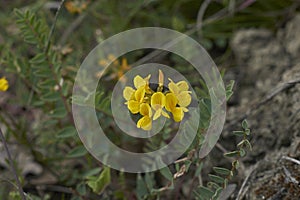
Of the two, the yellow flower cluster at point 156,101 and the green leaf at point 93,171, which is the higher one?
the yellow flower cluster at point 156,101

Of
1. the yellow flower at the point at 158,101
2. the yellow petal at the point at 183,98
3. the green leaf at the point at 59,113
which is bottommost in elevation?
the green leaf at the point at 59,113

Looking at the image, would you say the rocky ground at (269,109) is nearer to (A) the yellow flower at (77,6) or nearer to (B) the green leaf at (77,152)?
(B) the green leaf at (77,152)

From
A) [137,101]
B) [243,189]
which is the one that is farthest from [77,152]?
[243,189]

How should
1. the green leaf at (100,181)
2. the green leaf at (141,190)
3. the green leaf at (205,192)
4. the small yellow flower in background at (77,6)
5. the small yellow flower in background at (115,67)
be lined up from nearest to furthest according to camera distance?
the green leaf at (205,192) → the green leaf at (100,181) → the green leaf at (141,190) → the small yellow flower in background at (115,67) → the small yellow flower in background at (77,6)

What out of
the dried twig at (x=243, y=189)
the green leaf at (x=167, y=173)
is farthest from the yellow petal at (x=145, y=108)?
the dried twig at (x=243, y=189)

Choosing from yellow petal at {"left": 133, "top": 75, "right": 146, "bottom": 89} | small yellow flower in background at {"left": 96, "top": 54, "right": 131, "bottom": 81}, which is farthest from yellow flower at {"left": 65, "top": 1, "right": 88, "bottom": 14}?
yellow petal at {"left": 133, "top": 75, "right": 146, "bottom": 89}
